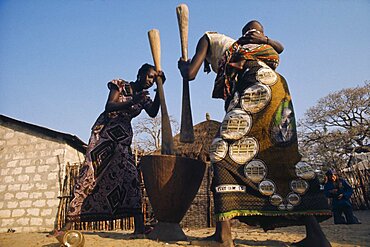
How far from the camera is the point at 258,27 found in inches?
111

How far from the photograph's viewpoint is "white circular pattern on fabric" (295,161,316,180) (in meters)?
2.31

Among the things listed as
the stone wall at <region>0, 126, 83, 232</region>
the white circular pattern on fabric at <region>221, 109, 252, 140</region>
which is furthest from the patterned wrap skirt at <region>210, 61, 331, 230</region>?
the stone wall at <region>0, 126, 83, 232</region>

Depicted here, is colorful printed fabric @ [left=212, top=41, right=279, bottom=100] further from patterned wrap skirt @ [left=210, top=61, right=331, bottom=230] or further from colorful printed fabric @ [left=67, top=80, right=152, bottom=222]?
colorful printed fabric @ [left=67, top=80, right=152, bottom=222]

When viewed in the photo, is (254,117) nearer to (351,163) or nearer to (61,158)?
(61,158)

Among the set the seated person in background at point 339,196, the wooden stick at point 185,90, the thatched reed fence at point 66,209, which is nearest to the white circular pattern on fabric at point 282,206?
the wooden stick at point 185,90

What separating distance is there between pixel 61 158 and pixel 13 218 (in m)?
2.07

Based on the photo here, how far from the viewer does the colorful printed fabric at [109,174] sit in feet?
11.2

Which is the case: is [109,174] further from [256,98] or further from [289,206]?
[289,206]

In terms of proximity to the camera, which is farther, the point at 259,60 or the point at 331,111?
the point at 331,111

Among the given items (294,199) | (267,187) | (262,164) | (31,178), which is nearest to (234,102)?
(262,164)

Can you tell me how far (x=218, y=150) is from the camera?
241 centimetres

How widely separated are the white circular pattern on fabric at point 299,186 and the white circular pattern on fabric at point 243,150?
0.33 m

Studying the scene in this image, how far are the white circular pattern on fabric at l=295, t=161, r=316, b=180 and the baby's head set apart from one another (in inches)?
46.6

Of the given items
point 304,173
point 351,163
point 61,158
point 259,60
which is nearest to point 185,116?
point 259,60
